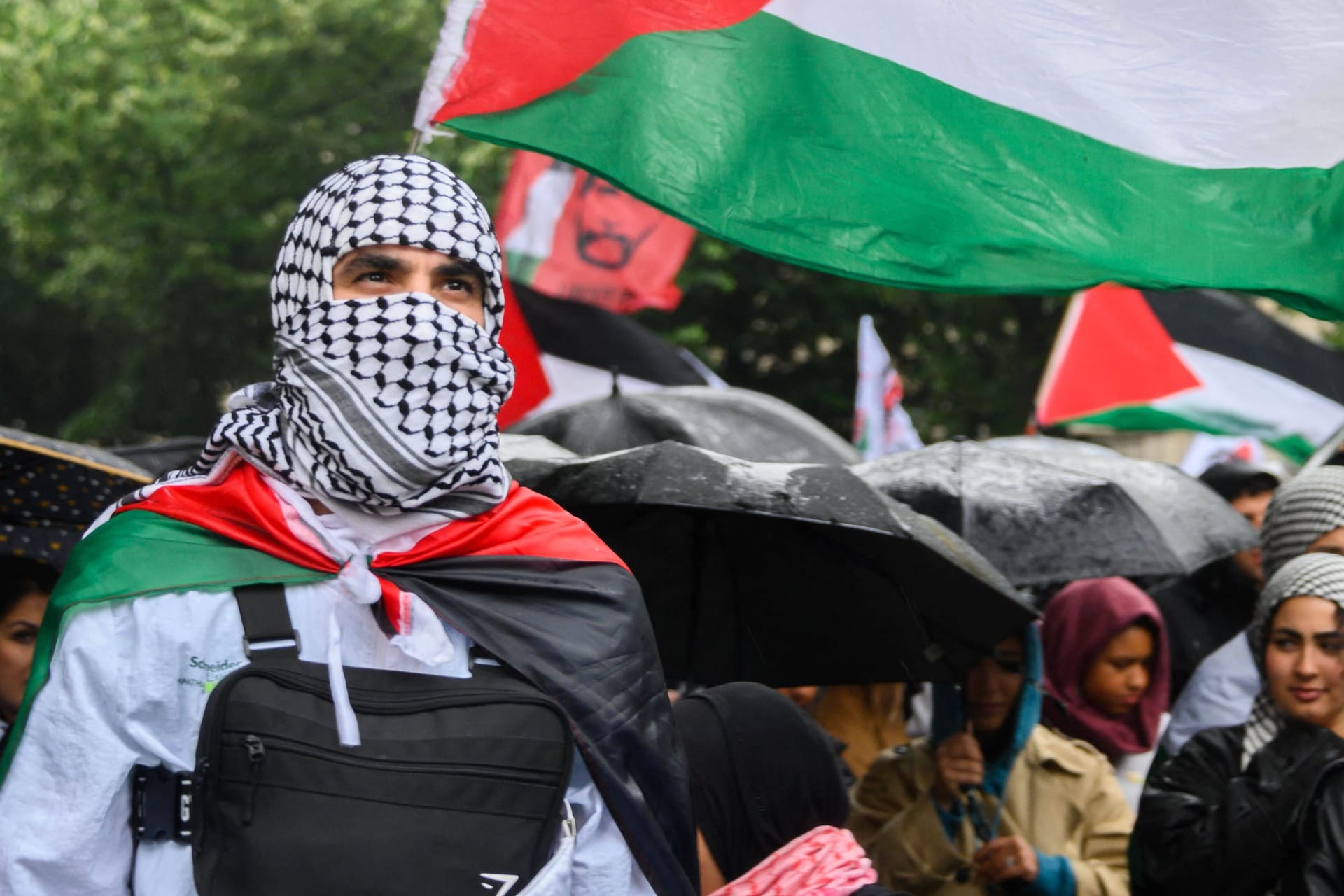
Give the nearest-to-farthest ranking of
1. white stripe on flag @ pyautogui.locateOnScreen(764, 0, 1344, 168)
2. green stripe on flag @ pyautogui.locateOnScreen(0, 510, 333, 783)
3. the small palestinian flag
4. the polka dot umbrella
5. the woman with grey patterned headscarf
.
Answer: green stripe on flag @ pyautogui.locateOnScreen(0, 510, 333, 783) → white stripe on flag @ pyautogui.locateOnScreen(764, 0, 1344, 168) → the woman with grey patterned headscarf → the polka dot umbrella → the small palestinian flag

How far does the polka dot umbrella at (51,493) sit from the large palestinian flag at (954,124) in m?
1.36

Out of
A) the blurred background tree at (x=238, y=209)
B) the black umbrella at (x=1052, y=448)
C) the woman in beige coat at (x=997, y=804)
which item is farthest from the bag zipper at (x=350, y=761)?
the blurred background tree at (x=238, y=209)

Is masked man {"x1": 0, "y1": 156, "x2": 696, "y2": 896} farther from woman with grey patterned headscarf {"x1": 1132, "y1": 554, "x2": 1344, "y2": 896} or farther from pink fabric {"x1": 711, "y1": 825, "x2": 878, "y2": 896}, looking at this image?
woman with grey patterned headscarf {"x1": 1132, "y1": 554, "x2": 1344, "y2": 896}

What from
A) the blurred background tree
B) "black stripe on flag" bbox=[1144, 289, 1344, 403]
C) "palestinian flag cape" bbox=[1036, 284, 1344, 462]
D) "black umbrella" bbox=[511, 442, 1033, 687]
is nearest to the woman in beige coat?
"black umbrella" bbox=[511, 442, 1033, 687]

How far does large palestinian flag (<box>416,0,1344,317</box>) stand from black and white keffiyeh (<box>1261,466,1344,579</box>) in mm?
1373

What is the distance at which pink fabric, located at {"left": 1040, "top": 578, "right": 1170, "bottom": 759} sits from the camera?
5.18m

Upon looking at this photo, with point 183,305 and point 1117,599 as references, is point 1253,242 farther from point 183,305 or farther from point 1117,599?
point 183,305

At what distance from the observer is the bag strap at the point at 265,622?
2.04 m

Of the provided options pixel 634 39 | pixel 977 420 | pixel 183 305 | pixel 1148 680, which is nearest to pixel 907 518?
pixel 634 39

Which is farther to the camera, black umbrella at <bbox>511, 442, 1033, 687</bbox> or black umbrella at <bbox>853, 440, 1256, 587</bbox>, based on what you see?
black umbrella at <bbox>853, 440, 1256, 587</bbox>

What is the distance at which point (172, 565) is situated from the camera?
2061mm

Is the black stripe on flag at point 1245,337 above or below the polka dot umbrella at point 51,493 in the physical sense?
above

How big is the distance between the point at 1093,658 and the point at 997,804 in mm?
1118

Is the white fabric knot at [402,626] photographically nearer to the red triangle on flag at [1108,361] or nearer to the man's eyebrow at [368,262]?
the man's eyebrow at [368,262]
